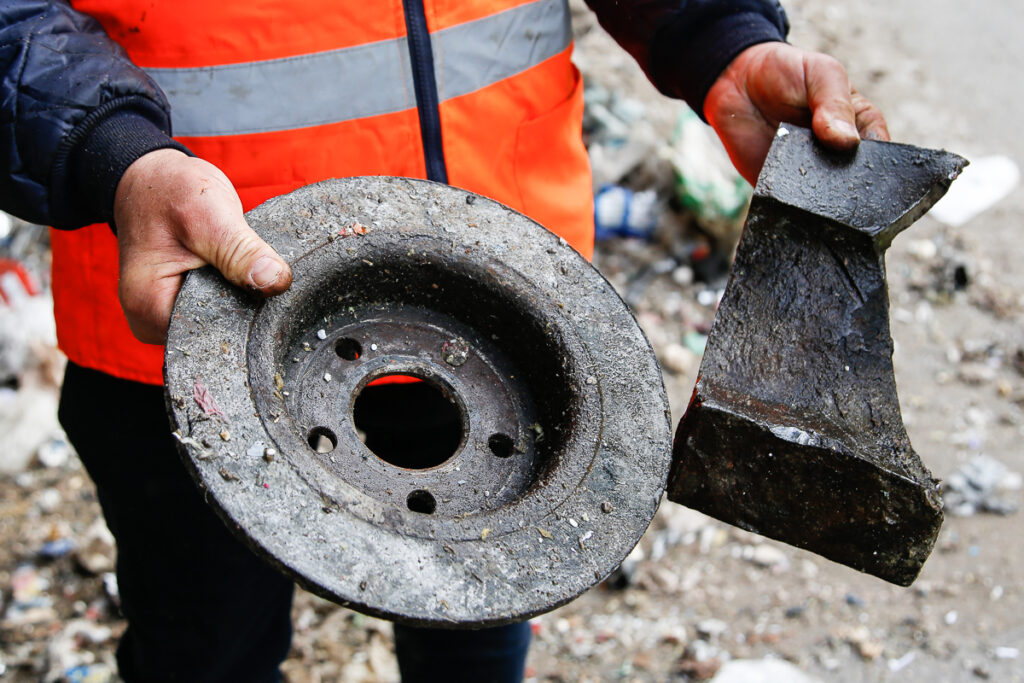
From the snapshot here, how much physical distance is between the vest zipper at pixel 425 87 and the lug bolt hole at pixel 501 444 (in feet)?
1.94

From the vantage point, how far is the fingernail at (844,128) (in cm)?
202

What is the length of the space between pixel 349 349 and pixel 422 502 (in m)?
0.38

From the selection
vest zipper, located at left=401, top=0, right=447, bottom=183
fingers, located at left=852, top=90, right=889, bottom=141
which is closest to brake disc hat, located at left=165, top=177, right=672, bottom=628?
vest zipper, located at left=401, top=0, right=447, bottom=183

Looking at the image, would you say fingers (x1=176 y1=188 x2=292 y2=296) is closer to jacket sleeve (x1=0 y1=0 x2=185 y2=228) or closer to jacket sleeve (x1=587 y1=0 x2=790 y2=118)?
jacket sleeve (x1=0 y1=0 x2=185 y2=228)

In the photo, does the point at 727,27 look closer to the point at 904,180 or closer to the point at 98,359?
the point at 904,180

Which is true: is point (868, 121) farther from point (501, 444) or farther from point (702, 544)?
point (702, 544)

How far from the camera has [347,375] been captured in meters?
1.67

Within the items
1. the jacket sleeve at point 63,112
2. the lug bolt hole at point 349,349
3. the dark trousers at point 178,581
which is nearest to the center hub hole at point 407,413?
the lug bolt hole at point 349,349

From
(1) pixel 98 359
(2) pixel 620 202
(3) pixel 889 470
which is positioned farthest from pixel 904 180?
(2) pixel 620 202

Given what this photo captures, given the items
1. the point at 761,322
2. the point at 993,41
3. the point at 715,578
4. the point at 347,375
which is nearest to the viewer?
the point at 347,375

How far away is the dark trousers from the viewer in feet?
6.12

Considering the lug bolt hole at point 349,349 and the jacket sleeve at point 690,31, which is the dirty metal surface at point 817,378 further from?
the lug bolt hole at point 349,349

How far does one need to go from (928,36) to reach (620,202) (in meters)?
3.70

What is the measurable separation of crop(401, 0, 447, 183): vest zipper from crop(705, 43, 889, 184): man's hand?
2.73 ft
